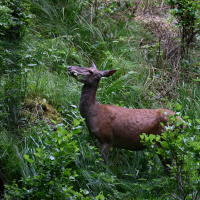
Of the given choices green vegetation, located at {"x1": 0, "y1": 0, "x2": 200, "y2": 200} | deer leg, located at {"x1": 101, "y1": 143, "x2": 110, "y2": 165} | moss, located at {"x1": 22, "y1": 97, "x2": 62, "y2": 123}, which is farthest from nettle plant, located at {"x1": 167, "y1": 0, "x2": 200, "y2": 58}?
deer leg, located at {"x1": 101, "y1": 143, "x2": 110, "y2": 165}

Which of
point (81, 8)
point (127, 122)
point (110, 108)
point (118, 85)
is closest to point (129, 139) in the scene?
point (127, 122)

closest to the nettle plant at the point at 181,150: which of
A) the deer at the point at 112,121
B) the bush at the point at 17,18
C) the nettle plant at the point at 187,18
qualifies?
the deer at the point at 112,121

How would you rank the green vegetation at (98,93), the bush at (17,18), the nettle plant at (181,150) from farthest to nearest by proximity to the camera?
the bush at (17,18) < the green vegetation at (98,93) < the nettle plant at (181,150)

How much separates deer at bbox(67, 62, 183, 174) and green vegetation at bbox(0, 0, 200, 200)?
0.25 meters

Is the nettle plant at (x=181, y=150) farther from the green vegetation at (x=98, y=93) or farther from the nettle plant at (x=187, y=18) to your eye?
the nettle plant at (x=187, y=18)

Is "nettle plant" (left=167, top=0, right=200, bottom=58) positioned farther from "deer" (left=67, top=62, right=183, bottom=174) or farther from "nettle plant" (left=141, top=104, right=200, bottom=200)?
"nettle plant" (left=141, top=104, right=200, bottom=200)

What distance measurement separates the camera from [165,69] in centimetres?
764

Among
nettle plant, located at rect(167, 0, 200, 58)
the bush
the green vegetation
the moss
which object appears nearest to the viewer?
the green vegetation

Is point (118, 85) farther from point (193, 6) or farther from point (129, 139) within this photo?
point (193, 6)

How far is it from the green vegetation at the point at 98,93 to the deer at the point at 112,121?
0.25m

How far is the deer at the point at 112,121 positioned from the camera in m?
5.10

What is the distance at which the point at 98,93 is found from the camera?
648 centimetres

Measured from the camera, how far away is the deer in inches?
201

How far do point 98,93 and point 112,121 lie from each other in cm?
139
